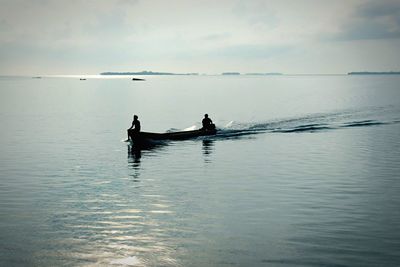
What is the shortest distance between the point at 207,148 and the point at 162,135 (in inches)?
224

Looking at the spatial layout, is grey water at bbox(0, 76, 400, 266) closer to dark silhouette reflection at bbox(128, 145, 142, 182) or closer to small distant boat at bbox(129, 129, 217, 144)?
dark silhouette reflection at bbox(128, 145, 142, 182)

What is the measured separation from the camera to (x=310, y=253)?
17.8 m

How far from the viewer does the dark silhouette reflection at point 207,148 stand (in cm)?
3997

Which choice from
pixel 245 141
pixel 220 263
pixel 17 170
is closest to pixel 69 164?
pixel 17 170

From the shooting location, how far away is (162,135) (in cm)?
4884

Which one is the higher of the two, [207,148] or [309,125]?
[309,125]

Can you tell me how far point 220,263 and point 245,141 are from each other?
33.3m

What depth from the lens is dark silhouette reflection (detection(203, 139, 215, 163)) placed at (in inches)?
1574

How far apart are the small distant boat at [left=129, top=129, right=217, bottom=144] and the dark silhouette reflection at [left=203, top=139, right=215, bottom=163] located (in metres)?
1.86

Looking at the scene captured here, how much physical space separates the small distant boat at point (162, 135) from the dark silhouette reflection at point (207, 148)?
1.86 m

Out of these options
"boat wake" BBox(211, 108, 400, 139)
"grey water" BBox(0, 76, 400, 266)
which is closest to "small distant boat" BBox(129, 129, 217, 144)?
"grey water" BBox(0, 76, 400, 266)

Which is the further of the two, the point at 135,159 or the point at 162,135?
the point at 162,135

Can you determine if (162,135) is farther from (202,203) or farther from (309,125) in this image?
(202,203)

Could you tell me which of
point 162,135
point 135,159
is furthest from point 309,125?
point 135,159
